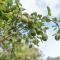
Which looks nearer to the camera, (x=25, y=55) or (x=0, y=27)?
(x=0, y=27)

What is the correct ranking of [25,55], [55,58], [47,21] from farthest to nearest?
1. [55,58]
2. [25,55]
3. [47,21]

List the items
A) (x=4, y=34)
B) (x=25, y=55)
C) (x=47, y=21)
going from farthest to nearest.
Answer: (x=25, y=55) → (x=4, y=34) → (x=47, y=21)

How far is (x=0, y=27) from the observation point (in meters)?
7.00

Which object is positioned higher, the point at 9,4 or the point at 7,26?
the point at 9,4

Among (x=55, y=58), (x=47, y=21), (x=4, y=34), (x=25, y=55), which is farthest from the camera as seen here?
(x=55, y=58)

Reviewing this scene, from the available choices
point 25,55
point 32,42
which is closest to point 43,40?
point 32,42

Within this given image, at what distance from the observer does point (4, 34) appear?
284 inches

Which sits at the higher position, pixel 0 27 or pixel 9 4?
pixel 9 4

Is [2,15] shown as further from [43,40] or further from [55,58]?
[55,58]

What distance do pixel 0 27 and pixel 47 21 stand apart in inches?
43.3

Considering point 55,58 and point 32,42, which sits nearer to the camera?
point 32,42

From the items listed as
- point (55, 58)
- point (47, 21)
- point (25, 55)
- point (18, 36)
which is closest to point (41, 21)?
point (47, 21)

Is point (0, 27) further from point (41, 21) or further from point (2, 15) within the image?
point (41, 21)

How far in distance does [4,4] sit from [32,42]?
111cm
